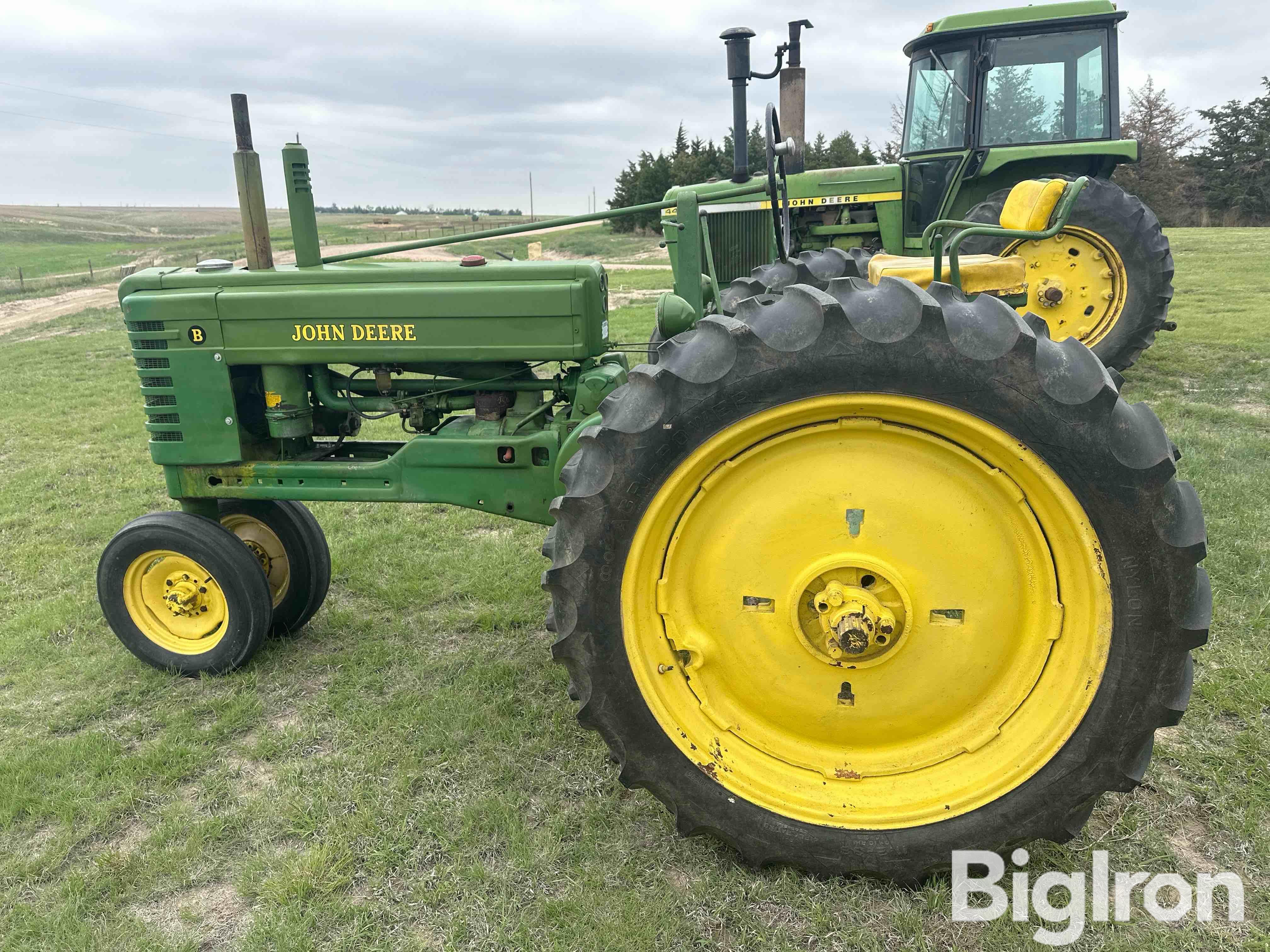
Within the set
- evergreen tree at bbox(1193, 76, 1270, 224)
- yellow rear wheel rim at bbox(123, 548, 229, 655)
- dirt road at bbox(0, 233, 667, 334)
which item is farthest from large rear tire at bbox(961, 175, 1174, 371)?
evergreen tree at bbox(1193, 76, 1270, 224)

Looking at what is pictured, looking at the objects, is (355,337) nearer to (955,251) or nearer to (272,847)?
(272,847)

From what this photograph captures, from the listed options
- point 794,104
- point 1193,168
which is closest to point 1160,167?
point 1193,168

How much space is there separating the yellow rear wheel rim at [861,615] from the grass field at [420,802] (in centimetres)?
32

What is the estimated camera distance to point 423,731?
9.78ft

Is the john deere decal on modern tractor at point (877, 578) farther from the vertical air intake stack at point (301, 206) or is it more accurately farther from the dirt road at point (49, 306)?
the dirt road at point (49, 306)

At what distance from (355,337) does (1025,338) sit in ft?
7.53

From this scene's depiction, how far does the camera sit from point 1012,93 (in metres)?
7.57

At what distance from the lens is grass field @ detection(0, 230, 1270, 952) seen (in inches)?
84.5

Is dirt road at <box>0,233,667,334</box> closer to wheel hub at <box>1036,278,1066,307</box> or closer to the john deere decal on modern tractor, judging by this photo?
wheel hub at <box>1036,278,1066,307</box>

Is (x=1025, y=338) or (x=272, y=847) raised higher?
(x=1025, y=338)

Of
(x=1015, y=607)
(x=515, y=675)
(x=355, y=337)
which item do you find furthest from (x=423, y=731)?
(x=1015, y=607)

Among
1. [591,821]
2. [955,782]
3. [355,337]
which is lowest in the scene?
[591,821]

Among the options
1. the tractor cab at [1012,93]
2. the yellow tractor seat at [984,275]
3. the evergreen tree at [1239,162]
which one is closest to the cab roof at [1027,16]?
the tractor cab at [1012,93]

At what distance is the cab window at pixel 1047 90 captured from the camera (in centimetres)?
741
